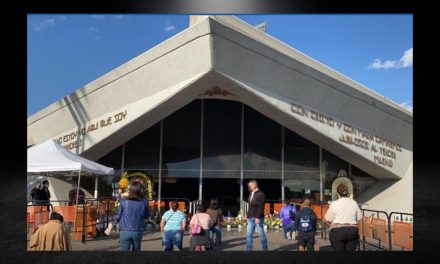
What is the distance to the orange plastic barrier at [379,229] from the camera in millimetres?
10273

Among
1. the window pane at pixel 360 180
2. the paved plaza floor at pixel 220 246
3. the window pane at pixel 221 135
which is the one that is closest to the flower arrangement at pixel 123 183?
the window pane at pixel 221 135

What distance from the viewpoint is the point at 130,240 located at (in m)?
7.53

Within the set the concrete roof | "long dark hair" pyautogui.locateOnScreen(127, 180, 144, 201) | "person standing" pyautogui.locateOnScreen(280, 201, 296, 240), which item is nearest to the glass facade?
the concrete roof

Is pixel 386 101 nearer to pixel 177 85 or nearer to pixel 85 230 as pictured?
pixel 177 85

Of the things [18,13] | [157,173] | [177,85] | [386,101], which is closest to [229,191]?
[157,173]

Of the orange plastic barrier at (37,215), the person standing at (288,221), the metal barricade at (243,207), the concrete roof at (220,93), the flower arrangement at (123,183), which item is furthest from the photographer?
the metal barricade at (243,207)

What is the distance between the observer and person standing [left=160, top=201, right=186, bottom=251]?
30.2 feet

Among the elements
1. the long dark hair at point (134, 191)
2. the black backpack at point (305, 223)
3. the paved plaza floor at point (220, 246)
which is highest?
the long dark hair at point (134, 191)

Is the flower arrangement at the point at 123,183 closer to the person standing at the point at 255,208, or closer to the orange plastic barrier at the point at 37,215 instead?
the orange plastic barrier at the point at 37,215

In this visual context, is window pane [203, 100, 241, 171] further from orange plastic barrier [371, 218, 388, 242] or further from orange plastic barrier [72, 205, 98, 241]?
orange plastic barrier [371, 218, 388, 242]

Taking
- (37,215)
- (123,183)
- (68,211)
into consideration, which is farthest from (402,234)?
(123,183)

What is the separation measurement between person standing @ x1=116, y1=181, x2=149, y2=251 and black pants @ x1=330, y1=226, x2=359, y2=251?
9.72ft

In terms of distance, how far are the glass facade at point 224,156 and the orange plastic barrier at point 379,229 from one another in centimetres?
1043

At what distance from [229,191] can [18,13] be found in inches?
609
